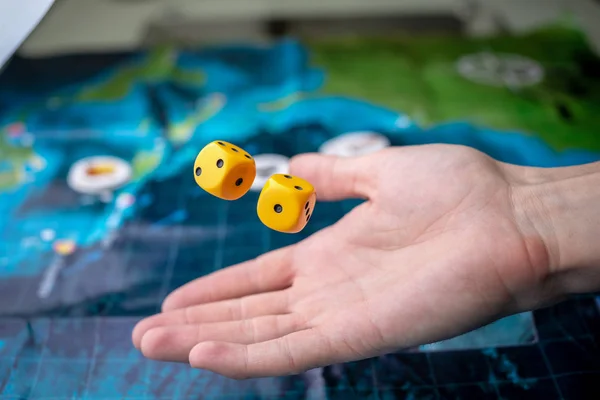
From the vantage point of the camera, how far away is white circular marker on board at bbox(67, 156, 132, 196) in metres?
1.20

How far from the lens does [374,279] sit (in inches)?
32.3

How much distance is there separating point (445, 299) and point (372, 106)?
2.34 ft

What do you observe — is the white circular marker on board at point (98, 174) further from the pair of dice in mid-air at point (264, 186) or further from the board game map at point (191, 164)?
the pair of dice in mid-air at point (264, 186)

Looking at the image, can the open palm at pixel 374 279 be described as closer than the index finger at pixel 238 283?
Yes

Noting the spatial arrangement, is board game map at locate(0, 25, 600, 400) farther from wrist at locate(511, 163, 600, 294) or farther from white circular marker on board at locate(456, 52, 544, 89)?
wrist at locate(511, 163, 600, 294)

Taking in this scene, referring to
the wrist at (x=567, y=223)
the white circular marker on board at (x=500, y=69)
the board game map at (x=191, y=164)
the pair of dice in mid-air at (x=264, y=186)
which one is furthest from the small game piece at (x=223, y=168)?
the white circular marker on board at (x=500, y=69)

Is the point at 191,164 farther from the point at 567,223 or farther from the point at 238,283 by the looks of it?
the point at 567,223

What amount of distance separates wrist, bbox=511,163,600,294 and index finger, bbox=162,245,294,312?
337mm

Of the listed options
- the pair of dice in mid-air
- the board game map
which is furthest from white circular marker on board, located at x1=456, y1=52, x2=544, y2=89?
the pair of dice in mid-air

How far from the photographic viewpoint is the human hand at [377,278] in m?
0.73

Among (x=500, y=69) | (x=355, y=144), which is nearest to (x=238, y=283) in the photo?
(x=355, y=144)

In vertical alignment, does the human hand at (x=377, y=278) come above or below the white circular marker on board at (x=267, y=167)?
above

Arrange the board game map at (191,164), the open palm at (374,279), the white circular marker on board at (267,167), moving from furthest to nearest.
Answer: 1. the white circular marker on board at (267,167)
2. the board game map at (191,164)
3. the open palm at (374,279)

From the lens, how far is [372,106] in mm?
1364
